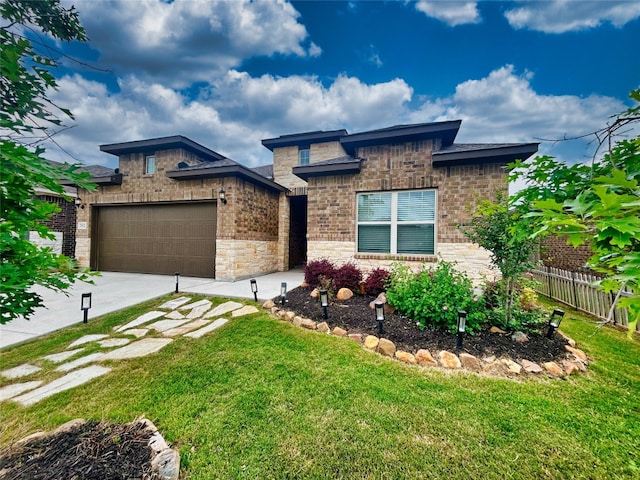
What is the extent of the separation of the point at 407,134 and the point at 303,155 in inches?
256

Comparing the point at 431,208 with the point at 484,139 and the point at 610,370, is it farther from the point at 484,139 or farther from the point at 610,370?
the point at 610,370

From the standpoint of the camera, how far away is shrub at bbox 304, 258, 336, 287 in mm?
6761

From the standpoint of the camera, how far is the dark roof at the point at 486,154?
592 cm

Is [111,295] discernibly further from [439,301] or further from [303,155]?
[303,155]

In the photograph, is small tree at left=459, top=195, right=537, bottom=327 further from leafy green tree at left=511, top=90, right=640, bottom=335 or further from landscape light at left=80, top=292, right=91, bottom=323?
landscape light at left=80, top=292, right=91, bottom=323

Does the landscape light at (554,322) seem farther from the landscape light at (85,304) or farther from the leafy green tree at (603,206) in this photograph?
the landscape light at (85,304)

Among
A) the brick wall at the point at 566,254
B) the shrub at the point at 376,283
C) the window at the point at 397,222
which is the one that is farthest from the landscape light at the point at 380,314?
the brick wall at the point at 566,254

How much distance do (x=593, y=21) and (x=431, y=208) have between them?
412 cm

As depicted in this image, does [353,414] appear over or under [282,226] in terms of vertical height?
under

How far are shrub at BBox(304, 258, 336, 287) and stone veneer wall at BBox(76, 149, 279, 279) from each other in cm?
309

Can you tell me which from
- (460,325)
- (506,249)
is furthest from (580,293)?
(460,325)

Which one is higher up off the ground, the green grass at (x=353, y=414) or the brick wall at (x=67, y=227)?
the brick wall at (x=67, y=227)

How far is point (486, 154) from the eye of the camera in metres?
6.11

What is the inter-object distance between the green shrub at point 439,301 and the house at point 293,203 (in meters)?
1.79
